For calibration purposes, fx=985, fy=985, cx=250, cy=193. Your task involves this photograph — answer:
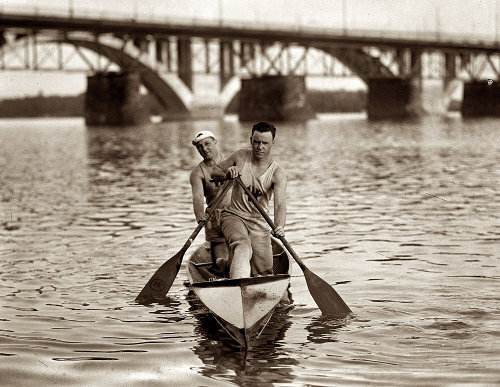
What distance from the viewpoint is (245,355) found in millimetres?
8508

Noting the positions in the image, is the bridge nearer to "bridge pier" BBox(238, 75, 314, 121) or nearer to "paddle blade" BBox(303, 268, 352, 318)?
"bridge pier" BBox(238, 75, 314, 121)

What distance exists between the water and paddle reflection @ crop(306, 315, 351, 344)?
20mm

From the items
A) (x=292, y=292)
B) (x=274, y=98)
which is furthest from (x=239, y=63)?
(x=292, y=292)

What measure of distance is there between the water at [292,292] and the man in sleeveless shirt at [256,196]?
74cm

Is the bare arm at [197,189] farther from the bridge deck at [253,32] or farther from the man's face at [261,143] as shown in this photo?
the bridge deck at [253,32]

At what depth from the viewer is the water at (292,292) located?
8.09m

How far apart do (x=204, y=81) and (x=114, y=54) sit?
13.6 meters

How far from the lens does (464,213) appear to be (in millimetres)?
18969

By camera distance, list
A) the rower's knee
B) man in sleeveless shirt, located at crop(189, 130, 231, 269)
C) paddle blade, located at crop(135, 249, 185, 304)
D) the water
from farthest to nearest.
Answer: paddle blade, located at crop(135, 249, 185, 304) < man in sleeveless shirt, located at crop(189, 130, 231, 269) < the rower's knee < the water

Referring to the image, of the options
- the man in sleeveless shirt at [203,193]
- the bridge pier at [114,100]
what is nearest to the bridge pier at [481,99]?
the bridge pier at [114,100]

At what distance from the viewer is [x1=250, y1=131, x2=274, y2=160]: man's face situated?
9.38m

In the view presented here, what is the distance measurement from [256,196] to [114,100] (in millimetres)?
80848

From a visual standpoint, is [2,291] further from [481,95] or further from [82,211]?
[481,95]

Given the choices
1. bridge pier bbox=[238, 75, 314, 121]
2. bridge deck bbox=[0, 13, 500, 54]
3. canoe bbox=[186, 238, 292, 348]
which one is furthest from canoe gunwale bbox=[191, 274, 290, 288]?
bridge pier bbox=[238, 75, 314, 121]
